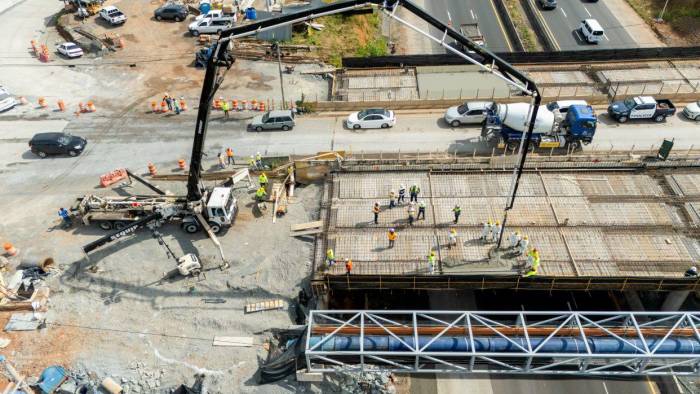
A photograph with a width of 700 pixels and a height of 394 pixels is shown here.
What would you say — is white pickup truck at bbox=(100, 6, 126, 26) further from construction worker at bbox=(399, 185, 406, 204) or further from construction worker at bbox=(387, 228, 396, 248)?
construction worker at bbox=(387, 228, 396, 248)

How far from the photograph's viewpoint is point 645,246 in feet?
98.9

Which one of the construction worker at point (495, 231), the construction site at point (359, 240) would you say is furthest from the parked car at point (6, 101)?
the construction worker at point (495, 231)

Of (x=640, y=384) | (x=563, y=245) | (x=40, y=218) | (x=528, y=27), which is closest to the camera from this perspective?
(x=640, y=384)

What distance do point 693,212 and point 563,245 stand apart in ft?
30.0

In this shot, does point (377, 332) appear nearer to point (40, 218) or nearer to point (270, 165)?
point (270, 165)

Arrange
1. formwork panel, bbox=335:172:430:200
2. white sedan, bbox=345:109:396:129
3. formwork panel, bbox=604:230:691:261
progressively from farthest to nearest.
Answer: white sedan, bbox=345:109:396:129
formwork panel, bbox=335:172:430:200
formwork panel, bbox=604:230:691:261

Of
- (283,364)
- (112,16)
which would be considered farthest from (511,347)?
(112,16)

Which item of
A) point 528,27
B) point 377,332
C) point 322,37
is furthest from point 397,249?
point 528,27

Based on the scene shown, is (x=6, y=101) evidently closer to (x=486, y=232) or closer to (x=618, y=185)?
(x=486, y=232)

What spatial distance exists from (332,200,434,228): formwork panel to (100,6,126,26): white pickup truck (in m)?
42.4

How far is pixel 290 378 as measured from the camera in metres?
27.4

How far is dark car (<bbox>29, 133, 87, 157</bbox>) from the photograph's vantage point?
41.7 m

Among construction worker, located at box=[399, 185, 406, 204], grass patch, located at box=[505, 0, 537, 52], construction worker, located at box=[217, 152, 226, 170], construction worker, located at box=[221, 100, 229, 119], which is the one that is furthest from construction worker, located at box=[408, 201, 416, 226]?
grass patch, located at box=[505, 0, 537, 52]

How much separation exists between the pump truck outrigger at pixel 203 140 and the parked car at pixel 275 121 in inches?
410
